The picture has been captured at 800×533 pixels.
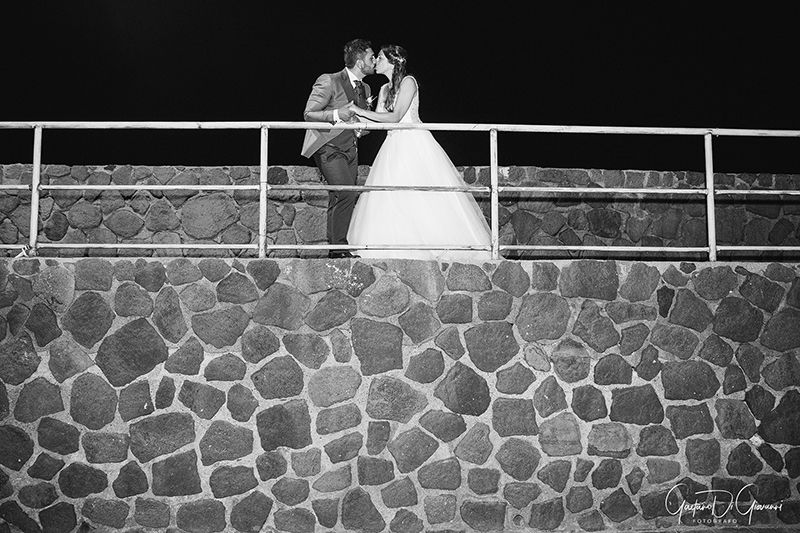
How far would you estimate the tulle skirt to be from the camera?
4871 mm

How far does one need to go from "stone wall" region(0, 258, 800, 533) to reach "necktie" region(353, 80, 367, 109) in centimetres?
122

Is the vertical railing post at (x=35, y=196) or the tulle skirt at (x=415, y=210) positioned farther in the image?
the tulle skirt at (x=415, y=210)

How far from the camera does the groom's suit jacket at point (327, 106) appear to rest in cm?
508

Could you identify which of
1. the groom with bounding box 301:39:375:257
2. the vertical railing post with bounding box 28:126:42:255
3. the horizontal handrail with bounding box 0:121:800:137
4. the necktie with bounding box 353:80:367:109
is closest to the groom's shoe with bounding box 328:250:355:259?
the groom with bounding box 301:39:375:257

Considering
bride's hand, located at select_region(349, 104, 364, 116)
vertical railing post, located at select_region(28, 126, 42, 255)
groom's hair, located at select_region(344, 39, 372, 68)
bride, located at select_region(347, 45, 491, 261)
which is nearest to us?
vertical railing post, located at select_region(28, 126, 42, 255)

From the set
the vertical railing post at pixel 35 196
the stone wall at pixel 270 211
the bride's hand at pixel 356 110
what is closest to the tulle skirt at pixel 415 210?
the bride's hand at pixel 356 110

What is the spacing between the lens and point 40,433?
446 cm

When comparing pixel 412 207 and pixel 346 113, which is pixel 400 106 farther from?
pixel 412 207

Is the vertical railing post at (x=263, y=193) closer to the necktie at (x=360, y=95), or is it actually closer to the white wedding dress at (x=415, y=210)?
the white wedding dress at (x=415, y=210)

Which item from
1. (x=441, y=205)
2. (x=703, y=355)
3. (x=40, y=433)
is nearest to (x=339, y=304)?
(x=441, y=205)

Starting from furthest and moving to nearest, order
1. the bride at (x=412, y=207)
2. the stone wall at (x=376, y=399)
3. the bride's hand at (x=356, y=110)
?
the bride's hand at (x=356, y=110)
the bride at (x=412, y=207)
the stone wall at (x=376, y=399)

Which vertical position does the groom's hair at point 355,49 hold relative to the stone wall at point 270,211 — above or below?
above

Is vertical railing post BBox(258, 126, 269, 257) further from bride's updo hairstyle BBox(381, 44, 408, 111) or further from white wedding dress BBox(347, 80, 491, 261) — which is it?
bride's updo hairstyle BBox(381, 44, 408, 111)

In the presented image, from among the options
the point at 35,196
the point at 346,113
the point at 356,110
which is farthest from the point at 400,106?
the point at 35,196
